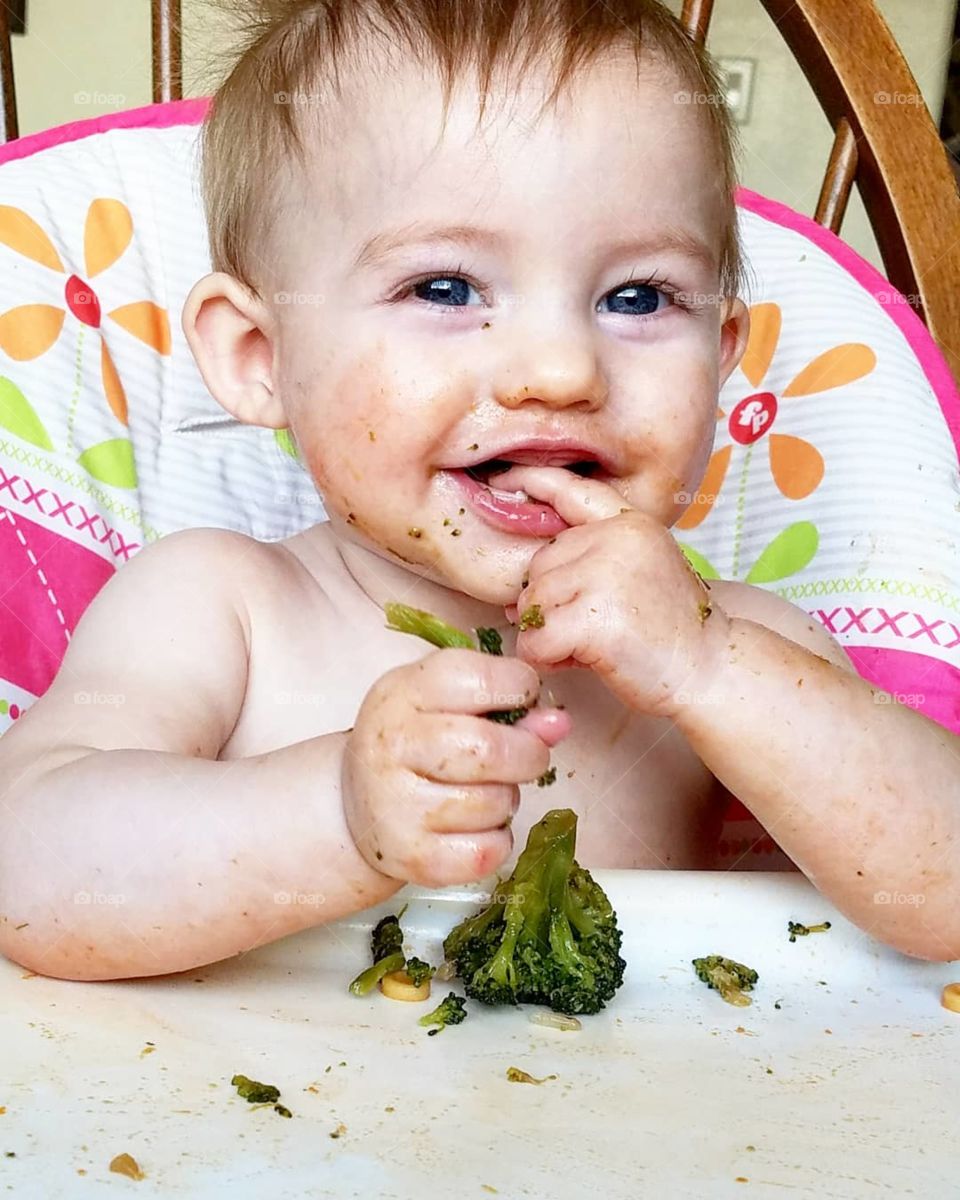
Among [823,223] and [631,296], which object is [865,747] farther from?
[823,223]

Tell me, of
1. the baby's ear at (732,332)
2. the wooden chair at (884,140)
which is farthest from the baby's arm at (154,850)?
the wooden chair at (884,140)

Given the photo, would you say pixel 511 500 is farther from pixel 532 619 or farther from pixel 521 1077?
pixel 521 1077

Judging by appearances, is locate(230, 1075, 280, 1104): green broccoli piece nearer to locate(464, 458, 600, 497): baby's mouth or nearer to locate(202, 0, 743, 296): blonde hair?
locate(464, 458, 600, 497): baby's mouth

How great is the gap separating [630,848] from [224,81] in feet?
2.08

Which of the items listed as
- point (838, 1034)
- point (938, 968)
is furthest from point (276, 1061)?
point (938, 968)

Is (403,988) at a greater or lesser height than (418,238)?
lesser

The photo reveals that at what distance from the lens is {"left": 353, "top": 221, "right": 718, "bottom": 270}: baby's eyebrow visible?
76 centimetres

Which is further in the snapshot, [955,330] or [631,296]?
[955,330]

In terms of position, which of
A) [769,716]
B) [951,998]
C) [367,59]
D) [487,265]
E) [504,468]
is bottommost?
[951,998]

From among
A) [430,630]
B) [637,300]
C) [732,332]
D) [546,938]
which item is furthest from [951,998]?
[732,332]

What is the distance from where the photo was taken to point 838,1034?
635mm

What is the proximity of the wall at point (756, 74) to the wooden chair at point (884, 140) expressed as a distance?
4.63 ft

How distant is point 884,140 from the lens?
130 cm

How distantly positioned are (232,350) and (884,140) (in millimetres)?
709
